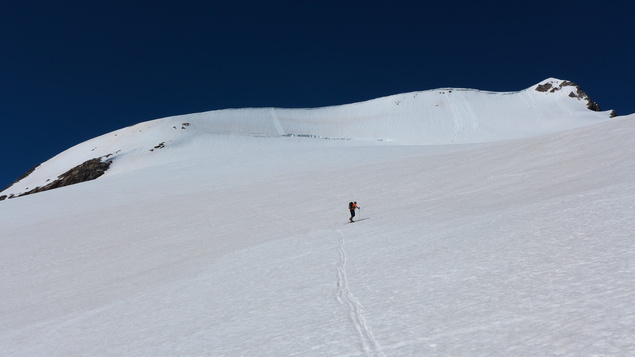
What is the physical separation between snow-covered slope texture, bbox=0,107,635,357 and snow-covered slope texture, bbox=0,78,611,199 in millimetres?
39595

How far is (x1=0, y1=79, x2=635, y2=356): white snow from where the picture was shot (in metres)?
4.79

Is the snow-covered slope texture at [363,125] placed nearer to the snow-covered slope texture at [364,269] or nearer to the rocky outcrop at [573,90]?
the rocky outcrop at [573,90]

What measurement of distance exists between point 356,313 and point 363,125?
7571 cm

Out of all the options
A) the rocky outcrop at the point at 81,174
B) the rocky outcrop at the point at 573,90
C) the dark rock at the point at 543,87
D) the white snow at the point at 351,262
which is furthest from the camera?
the dark rock at the point at 543,87

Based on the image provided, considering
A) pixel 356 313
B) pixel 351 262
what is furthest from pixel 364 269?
pixel 356 313

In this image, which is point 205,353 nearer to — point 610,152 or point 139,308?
Result: point 139,308

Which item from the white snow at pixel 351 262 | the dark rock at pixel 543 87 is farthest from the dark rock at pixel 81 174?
the dark rock at pixel 543 87

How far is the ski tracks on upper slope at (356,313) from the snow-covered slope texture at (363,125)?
5047 centimetres

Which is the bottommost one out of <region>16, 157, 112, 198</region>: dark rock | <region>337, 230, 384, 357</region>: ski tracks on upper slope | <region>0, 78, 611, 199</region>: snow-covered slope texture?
<region>337, 230, 384, 357</region>: ski tracks on upper slope

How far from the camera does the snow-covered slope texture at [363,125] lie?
59969 millimetres

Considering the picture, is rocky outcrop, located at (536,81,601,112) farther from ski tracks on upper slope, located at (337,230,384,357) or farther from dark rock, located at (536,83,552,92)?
ski tracks on upper slope, located at (337,230,384,357)

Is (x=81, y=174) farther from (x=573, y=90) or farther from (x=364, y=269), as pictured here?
(x=573, y=90)

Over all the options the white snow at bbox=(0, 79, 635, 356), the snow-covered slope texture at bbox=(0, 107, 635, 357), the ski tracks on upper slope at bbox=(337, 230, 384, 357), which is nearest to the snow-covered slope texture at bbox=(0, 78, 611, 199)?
the white snow at bbox=(0, 79, 635, 356)

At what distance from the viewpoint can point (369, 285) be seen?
7.06m
